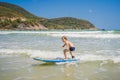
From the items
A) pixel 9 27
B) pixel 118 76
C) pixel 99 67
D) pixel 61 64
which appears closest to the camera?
pixel 118 76

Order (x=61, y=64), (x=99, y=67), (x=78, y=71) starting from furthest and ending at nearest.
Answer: (x=61, y=64)
(x=99, y=67)
(x=78, y=71)

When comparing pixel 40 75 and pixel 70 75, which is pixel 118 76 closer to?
pixel 70 75

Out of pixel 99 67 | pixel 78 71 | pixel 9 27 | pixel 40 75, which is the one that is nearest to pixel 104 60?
pixel 99 67

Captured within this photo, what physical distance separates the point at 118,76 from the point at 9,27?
→ 139291 millimetres

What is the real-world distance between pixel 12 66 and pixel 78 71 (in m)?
3.38

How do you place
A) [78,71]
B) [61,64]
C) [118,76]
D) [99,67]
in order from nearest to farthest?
[118,76] < [78,71] < [99,67] < [61,64]

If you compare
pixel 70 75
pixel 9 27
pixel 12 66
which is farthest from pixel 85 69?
pixel 9 27

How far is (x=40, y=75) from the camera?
973 centimetres

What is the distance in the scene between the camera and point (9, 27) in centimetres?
14412

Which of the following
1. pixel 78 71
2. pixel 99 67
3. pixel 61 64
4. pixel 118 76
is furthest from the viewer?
pixel 61 64

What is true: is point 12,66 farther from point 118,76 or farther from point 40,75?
point 118,76

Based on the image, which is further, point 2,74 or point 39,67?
point 39,67

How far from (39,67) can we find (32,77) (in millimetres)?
2256

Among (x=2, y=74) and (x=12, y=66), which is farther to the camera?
(x=12, y=66)
